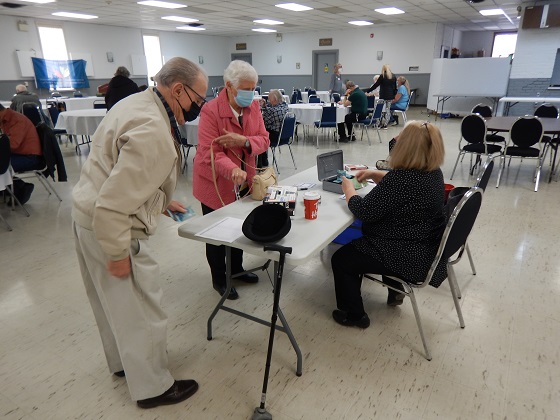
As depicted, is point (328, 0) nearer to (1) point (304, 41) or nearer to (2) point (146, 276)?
(1) point (304, 41)

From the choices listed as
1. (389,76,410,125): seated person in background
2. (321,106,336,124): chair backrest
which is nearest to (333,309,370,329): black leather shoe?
(321,106,336,124): chair backrest

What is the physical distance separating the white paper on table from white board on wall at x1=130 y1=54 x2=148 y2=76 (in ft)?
43.5

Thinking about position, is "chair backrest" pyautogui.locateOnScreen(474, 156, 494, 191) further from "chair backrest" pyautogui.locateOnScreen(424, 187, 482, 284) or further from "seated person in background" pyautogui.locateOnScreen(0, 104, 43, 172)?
"seated person in background" pyautogui.locateOnScreen(0, 104, 43, 172)

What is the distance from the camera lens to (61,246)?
3.27 metres

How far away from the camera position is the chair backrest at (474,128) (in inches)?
183

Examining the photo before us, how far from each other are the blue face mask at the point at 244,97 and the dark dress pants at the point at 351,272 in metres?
0.97

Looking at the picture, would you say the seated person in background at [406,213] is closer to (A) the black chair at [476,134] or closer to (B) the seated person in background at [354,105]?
(A) the black chair at [476,134]

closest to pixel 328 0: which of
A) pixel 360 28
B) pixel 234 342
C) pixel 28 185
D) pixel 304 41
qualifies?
pixel 360 28

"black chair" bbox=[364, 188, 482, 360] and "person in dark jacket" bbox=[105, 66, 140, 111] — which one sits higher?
"person in dark jacket" bbox=[105, 66, 140, 111]

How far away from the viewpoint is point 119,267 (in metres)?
1.34

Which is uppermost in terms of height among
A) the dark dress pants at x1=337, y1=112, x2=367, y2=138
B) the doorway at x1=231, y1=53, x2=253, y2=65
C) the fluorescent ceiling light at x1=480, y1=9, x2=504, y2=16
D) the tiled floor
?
the fluorescent ceiling light at x1=480, y1=9, x2=504, y2=16

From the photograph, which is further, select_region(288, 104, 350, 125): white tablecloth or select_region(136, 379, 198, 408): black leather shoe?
select_region(288, 104, 350, 125): white tablecloth

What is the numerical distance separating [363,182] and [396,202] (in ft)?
1.92

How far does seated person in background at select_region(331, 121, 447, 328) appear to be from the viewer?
1.80m
